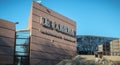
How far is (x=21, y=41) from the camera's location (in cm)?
3516

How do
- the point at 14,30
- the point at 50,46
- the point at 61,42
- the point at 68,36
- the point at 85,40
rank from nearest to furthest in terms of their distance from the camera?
1. the point at 14,30
2. the point at 50,46
3. the point at 61,42
4. the point at 68,36
5. the point at 85,40

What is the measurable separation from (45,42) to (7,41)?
738 cm

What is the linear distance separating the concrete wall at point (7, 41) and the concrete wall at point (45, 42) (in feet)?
9.41

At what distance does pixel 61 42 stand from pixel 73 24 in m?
7.15

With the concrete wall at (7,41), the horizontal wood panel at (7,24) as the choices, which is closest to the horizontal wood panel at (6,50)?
the concrete wall at (7,41)

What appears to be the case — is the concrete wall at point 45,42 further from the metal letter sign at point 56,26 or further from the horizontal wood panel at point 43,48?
the metal letter sign at point 56,26

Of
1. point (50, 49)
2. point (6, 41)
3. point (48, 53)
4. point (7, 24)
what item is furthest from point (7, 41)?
point (50, 49)

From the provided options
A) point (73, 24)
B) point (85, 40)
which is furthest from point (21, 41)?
point (85, 40)

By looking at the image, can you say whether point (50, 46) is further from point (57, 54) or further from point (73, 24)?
point (73, 24)

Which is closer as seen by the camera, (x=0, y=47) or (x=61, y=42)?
(x=0, y=47)

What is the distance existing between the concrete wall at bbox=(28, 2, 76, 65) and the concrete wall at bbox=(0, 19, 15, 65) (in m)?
2.87

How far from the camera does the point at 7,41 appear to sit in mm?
32406

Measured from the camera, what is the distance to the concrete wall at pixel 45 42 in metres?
35.2

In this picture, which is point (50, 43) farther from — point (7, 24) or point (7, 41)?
point (7, 24)
